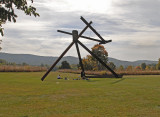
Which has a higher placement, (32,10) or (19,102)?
(32,10)

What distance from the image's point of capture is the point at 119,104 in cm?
914

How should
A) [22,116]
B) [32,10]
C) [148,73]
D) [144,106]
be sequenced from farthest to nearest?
[148,73]
[144,106]
[22,116]
[32,10]

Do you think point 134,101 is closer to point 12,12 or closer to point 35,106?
point 35,106

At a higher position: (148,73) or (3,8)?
(3,8)

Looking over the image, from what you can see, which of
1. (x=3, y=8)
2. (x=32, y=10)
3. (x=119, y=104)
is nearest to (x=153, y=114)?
(x=119, y=104)

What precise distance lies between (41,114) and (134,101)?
183 inches

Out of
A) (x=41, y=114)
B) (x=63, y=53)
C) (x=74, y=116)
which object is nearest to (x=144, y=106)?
(x=74, y=116)

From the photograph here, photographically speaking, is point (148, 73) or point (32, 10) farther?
point (148, 73)

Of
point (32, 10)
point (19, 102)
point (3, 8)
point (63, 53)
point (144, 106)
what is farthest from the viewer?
point (63, 53)

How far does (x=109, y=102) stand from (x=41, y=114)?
3522mm

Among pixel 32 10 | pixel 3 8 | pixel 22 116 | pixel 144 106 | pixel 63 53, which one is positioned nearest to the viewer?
pixel 3 8

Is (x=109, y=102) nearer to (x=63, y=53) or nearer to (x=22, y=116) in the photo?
(x=22, y=116)

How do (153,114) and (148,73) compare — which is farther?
(148,73)

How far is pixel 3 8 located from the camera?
561 centimetres
